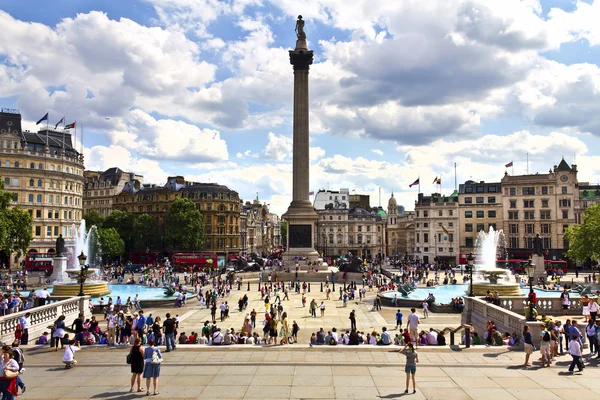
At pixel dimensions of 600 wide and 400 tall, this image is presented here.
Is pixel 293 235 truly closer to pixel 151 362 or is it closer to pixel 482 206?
pixel 482 206

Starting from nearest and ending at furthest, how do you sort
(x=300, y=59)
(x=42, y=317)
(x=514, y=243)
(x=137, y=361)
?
(x=137, y=361), (x=42, y=317), (x=300, y=59), (x=514, y=243)

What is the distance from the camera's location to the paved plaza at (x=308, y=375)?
1512cm

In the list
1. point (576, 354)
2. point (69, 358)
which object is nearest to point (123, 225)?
point (69, 358)

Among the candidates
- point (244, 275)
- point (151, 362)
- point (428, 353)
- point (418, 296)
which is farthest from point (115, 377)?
point (244, 275)

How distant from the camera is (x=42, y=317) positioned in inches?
976

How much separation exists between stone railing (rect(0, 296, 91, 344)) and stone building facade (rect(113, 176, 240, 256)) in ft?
252

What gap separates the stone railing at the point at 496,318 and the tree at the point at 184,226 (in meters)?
71.6

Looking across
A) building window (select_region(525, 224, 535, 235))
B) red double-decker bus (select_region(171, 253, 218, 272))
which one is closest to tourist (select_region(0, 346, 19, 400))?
red double-decker bus (select_region(171, 253, 218, 272))

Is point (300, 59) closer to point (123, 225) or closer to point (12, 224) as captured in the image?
point (12, 224)

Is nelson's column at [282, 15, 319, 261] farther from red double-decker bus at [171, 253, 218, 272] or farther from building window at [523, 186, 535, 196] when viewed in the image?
building window at [523, 186, 535, 196]

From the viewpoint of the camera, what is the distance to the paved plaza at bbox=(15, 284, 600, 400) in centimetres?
1512

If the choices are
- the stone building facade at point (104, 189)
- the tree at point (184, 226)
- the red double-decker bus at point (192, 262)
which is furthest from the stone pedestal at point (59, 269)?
the stone building facade at point (104, 189)

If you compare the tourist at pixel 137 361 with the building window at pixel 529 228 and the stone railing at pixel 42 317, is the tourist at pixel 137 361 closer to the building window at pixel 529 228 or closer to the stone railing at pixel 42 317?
the stone railing at pixel 42 317

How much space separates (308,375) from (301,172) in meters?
57.9
